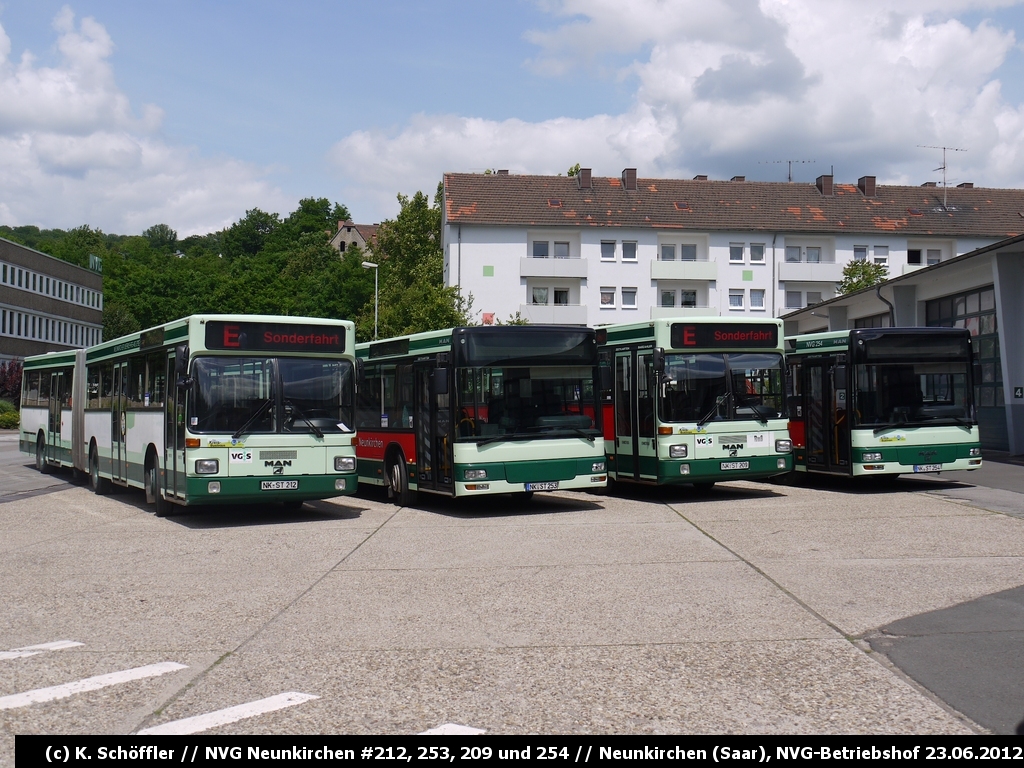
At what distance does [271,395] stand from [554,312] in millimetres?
49938

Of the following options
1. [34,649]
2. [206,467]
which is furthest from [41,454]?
[34,649]

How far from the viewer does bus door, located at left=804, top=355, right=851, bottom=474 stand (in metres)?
18.9

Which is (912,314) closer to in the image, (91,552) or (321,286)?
(91,552)

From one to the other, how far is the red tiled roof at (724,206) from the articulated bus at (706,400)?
47.3 meters

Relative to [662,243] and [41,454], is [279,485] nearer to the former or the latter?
[41,454]

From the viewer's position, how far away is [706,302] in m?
66.4

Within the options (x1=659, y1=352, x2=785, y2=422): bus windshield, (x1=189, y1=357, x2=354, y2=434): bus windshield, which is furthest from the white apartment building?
(x1=189, y1=357, x2=354, y2=434): bus windshield

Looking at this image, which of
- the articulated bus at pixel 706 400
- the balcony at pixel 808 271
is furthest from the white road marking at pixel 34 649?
the balcony at pixel 808 271

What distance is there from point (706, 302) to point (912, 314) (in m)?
32.3

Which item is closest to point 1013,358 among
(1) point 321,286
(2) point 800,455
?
(2) point 800,455

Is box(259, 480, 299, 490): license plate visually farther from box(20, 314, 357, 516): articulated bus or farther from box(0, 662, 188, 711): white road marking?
box(0, 662, 188, 711): white road marking

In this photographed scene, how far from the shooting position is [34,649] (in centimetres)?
732

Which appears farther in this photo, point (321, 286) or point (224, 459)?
point (321, 286)
